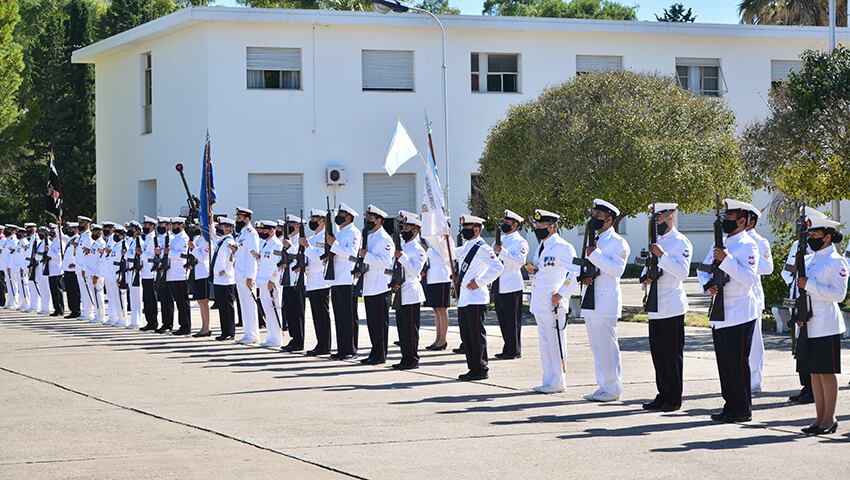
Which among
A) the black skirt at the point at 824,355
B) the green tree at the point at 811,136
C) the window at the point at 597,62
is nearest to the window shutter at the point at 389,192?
the window at the point at 597,62

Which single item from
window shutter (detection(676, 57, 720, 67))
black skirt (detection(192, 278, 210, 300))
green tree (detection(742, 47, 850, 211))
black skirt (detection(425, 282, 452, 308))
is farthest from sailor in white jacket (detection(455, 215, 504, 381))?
window shutter (detection(676, 57, 720, 67))

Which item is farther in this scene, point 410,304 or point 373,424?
point 410,304

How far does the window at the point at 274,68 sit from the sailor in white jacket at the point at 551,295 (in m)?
23.6

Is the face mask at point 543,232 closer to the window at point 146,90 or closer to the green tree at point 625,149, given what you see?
the green tree at point 625,149

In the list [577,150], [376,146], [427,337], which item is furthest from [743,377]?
[376,146]

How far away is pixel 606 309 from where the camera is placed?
1326 centimetres

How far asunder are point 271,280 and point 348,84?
729 inches

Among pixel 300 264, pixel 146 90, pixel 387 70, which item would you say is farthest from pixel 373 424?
pixel 146 90

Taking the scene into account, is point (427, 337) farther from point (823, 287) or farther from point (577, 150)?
point (823, 287)

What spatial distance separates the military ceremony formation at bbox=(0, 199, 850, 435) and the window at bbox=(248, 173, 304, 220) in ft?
27.9

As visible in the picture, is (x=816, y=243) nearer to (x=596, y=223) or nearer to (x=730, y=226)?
(x=730, y=226)

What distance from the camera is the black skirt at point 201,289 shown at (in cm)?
2200

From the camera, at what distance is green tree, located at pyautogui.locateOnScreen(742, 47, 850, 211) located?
20.5m

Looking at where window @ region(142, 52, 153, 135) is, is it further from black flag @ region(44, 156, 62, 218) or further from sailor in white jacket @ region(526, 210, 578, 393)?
sailor in white jacket @ region(526, 210, 578, 393)
